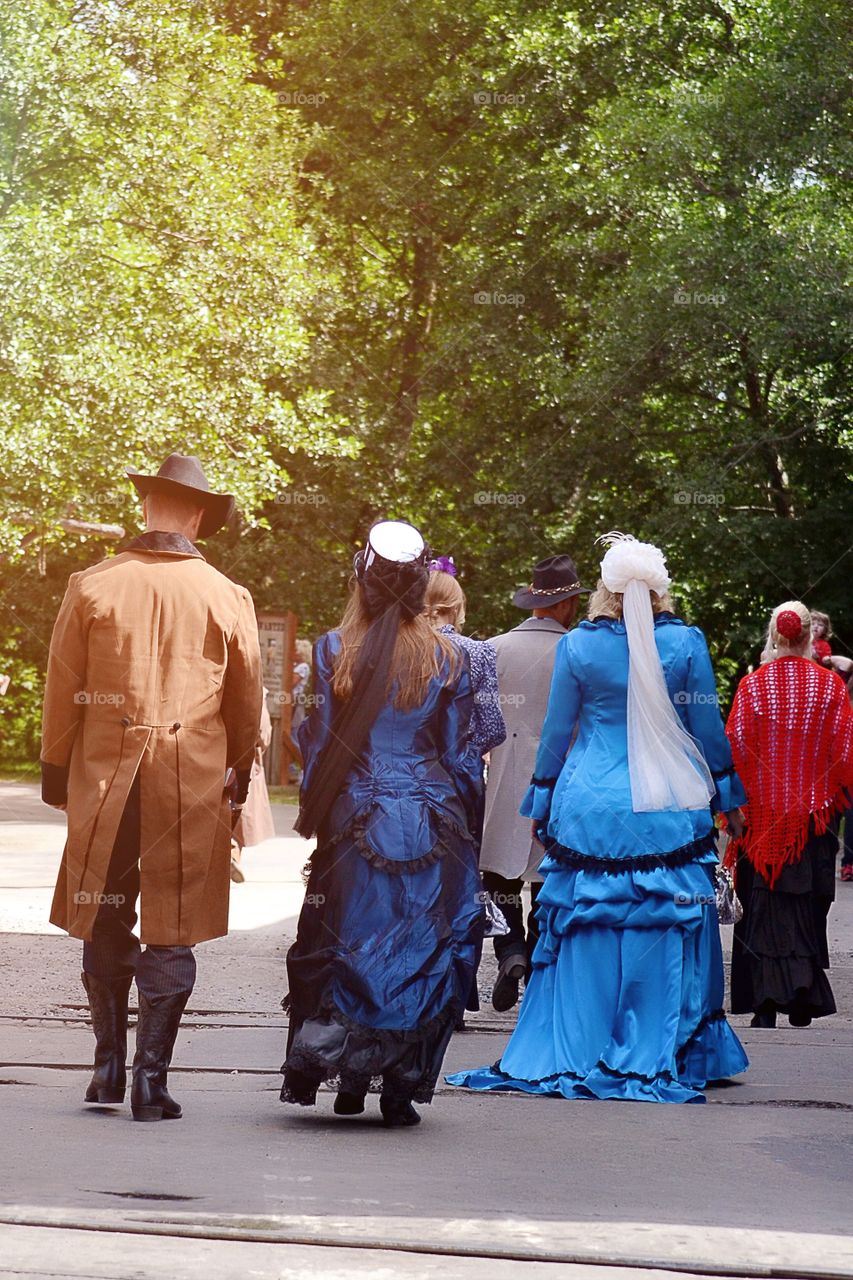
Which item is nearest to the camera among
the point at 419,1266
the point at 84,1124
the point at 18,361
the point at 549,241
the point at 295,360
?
the point at 419,1266

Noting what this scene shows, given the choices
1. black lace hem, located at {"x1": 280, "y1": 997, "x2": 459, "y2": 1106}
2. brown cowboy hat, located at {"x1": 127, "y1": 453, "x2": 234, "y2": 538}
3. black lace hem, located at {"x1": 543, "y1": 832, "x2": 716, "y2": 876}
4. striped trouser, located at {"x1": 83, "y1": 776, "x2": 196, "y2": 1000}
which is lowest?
black lace hem, located at {"x1": 280, "y1": 997, "x2": 459, "y2": 1106}

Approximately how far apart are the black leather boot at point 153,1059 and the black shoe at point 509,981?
115 inches

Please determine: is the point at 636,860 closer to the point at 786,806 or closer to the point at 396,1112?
the point at 396,1112

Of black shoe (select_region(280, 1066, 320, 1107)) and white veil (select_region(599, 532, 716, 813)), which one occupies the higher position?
white veil (select_region(599, 532, 716, 813))

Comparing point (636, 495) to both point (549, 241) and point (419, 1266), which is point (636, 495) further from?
point (419, 1266)

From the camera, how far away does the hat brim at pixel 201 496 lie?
245 inches

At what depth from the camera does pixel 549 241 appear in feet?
90.4

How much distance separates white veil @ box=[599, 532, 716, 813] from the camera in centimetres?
689

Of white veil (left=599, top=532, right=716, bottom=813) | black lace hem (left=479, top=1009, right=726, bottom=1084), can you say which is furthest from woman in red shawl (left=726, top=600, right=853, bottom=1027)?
black lace hem (left=479, top=1009, right=726, bottom=1084)

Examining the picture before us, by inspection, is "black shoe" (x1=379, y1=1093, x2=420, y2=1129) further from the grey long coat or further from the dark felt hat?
the dark felt hat

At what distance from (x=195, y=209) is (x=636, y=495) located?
6917mm

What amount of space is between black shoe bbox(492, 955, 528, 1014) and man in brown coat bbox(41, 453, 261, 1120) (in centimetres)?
278

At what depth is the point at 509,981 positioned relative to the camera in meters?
8.65

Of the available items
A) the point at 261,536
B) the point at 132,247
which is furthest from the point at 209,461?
the point at 261,536
